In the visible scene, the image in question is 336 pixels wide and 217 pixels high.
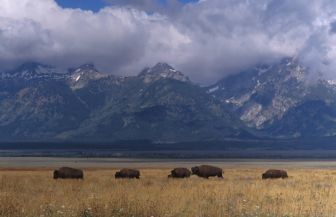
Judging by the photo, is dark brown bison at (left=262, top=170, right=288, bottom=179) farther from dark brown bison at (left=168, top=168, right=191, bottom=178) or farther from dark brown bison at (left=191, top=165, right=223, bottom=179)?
dark brown bison at (left=168, top=168, right=191, bottom=178)

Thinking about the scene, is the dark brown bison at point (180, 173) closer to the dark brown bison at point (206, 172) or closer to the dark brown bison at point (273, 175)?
the dark brown bison at point (206, 172)

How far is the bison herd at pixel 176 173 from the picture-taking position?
48469mm

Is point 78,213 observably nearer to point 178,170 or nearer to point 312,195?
point 312,195

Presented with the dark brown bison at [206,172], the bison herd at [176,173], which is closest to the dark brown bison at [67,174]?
the bison herd at [176,173]

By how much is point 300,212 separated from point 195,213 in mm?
4281

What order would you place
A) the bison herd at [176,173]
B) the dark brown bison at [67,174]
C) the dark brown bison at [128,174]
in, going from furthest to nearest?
1. the dark brown bison at [128,174]
2. the bison herd at [176,173]
3. the dark brown bison at [67,174]

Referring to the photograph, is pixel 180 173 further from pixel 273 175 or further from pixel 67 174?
pixel 67 174

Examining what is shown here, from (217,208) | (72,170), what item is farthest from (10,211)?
(72,170)

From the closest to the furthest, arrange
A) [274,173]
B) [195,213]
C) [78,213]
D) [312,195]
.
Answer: [78,213] → [195,213] → [312,195] → [274,173]

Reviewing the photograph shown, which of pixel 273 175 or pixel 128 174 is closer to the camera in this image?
pixel 128 174

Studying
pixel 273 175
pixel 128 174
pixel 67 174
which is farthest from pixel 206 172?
pixel 67 174

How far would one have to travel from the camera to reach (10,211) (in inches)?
706

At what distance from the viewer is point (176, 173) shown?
5209cm

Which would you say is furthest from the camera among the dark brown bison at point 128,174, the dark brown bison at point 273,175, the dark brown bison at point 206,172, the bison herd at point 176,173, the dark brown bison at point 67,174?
the dark brown bison at point 206,172
